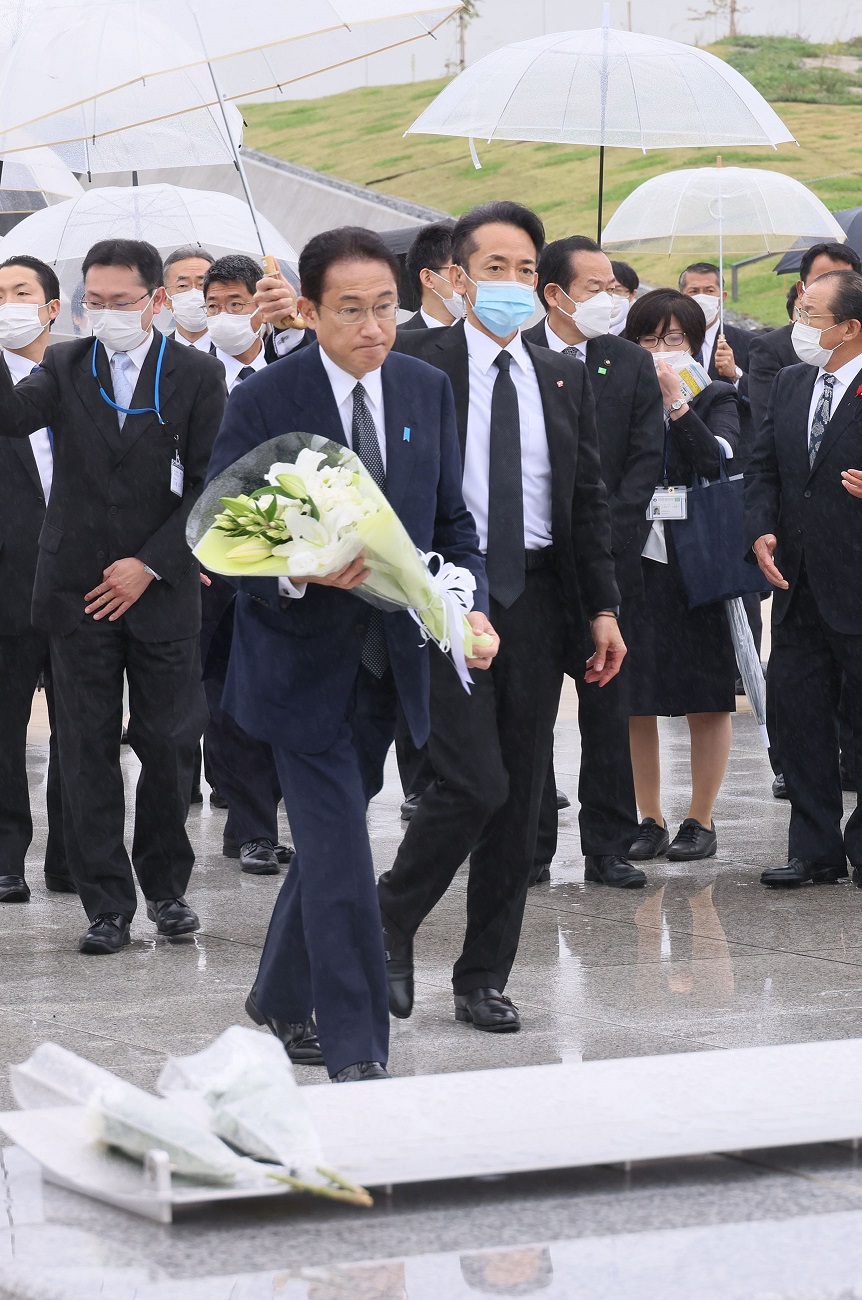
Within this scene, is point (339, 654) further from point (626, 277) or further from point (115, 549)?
point (626, 277)

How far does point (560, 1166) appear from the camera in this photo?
3.43 meters

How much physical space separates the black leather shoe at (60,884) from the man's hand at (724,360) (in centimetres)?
411

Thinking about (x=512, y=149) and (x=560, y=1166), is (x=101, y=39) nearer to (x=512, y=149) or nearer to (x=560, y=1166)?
(x=560, y=1166)

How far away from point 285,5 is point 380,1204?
145 inches

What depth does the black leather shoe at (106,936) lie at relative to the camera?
20.4 feet

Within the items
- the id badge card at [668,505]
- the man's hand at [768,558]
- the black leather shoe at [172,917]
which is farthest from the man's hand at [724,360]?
the black leather shoe at [172,917]

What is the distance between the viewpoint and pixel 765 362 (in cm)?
915

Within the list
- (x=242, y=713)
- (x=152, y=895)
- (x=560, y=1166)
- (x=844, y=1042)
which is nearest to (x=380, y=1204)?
(x=560, y=1166)

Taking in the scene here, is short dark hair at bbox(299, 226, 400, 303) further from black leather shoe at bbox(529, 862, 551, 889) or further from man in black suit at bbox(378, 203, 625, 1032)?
black leather shoe at bbox(529, 862, 551, 889)

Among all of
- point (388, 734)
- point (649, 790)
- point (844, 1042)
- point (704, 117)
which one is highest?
point (704, 117)

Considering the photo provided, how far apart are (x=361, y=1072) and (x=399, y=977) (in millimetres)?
900

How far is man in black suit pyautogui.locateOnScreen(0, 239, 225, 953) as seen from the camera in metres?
6.28

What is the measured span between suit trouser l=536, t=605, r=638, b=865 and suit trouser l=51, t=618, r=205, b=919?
1.49m

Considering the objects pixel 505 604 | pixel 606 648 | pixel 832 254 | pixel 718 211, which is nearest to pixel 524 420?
pixel 505 604
